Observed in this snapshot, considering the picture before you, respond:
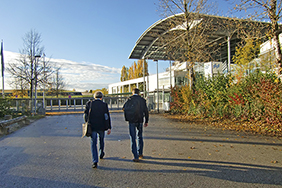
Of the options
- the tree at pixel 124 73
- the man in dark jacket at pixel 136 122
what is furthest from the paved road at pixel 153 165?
the tree at pixel 124 73

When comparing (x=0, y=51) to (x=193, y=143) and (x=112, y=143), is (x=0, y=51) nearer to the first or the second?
→ (x=112, y=143)

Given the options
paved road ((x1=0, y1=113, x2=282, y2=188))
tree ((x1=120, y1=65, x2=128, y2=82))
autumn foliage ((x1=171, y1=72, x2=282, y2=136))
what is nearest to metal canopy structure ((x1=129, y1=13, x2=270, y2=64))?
autumn foliage ((x1=171, y1=72, x2=282, y2=136))

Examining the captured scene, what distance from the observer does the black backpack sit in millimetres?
5688

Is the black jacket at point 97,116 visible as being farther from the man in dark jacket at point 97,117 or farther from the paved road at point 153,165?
the paved road at point 153,165

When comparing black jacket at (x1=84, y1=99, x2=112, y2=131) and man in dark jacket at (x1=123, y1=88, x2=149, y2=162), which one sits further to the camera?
man in dark jacket at (x1=123, y1=88, x2=149, y2=162)

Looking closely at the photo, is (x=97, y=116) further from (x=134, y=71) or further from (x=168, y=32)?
(x=134, y=71)

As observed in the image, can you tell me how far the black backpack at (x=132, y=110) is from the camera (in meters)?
5.69

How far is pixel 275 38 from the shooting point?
34.6ft

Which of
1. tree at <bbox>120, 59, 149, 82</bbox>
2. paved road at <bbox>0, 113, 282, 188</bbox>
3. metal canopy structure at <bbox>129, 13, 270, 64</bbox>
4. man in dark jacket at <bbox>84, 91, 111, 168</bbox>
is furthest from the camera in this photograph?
tree at <bbox>120, 59, 149, 82</bbox>

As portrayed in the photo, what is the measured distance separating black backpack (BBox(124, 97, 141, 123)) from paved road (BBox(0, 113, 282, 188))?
1.04 metres

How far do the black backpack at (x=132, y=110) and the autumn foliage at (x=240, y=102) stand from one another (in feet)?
20.0

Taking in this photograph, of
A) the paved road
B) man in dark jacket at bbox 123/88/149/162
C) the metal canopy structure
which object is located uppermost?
the metal canopy structure

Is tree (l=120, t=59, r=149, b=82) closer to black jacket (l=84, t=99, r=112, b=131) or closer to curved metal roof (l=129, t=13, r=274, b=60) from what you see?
curved metal roof (l=129, t=13, r=274, b=60)

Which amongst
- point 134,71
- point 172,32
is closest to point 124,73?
point 134,71
